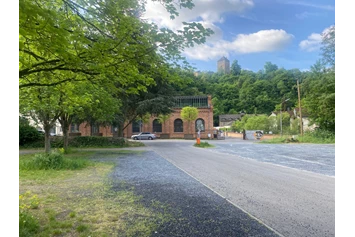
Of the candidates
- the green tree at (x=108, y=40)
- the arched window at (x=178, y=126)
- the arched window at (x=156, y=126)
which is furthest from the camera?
→ the arched window at (x=156, y=126)

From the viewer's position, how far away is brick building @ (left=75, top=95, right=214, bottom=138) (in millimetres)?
42875

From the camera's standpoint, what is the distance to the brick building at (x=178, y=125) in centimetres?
4288

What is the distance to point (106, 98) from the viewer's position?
13312 mm

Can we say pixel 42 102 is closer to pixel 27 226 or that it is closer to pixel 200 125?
pixel 27 226

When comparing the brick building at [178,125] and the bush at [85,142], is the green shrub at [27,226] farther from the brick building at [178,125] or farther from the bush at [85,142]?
the brick building at [178,125]

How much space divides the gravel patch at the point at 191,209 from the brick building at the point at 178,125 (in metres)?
35.3

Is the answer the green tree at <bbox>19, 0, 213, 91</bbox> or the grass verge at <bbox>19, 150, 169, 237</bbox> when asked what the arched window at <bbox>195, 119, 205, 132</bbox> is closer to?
the grass verge at <bbox>19, 150, 169, 237</bbox>

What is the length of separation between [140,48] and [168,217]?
292 centimetres

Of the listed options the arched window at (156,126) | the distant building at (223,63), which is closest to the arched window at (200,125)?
the arched window at (156,126)

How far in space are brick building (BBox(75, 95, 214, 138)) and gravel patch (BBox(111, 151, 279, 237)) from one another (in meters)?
35.3

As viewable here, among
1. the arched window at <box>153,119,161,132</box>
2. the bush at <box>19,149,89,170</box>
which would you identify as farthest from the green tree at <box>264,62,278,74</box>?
the arched window at <box>153,119,161,132</box>

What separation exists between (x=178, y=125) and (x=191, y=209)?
40.2m
